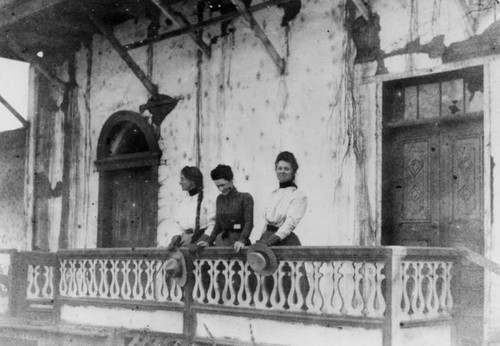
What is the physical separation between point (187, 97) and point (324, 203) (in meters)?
3.52

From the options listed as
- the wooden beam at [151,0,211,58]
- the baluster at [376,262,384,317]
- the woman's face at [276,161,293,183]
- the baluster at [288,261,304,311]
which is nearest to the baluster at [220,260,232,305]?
the baluster at [288,261,304,311]

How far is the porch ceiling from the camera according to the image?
41.4ft

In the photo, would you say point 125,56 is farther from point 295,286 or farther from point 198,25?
point 295,286

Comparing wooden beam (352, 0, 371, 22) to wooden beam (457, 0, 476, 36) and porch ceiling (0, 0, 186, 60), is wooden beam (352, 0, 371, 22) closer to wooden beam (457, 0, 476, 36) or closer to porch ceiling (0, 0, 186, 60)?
wooden beam (457, 0, 476, 36)

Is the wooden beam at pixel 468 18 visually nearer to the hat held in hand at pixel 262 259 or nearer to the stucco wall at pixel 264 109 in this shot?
the stucco wall at pixel 264 109

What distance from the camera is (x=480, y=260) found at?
736 centimetres

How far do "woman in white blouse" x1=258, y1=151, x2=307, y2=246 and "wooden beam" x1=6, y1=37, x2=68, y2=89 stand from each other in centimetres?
780

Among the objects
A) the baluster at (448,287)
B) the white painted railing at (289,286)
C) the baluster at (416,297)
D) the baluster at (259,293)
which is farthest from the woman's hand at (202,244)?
the baluster at (448,287)

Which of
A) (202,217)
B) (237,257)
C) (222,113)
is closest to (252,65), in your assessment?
(222,113)

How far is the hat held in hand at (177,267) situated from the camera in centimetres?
883

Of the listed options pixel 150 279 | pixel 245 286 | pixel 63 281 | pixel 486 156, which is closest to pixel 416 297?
pixel 245 286

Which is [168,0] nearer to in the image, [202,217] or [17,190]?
[202,217]

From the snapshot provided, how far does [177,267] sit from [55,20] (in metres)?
6.50

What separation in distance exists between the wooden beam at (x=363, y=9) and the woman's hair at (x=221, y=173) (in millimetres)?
2833
